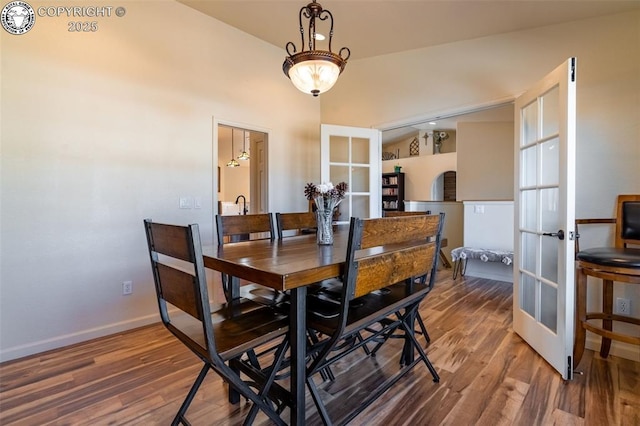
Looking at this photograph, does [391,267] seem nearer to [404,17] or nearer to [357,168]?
[404,17]

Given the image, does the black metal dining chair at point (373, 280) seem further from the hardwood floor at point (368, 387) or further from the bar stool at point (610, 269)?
the bar stool at point (610, 269)

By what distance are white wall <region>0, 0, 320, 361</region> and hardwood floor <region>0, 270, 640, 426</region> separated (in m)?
0.35

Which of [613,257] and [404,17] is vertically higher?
[404,17]

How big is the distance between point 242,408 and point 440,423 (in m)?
1.00

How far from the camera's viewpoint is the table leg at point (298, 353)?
3.98 feet

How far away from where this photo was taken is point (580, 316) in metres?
1.99

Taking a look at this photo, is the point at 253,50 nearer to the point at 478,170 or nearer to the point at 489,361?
the point at 489,361

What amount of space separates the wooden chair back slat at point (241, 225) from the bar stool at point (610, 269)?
200 centimetres

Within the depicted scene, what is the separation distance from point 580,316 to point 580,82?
1.71m

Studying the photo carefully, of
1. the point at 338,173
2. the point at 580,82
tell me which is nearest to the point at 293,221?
the point at 338,173

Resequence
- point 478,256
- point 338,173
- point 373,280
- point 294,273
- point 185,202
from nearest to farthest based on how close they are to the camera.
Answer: point 294,273
point 373,280
point 185,202
point 338,173
point 478,256

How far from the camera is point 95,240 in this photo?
246cm

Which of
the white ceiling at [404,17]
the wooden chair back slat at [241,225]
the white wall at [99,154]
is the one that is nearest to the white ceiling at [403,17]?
the white ceiling at [404,17]

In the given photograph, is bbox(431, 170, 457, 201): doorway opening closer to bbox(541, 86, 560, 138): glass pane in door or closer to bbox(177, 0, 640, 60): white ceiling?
bbox(177, 0, 640, 60): white ceiling
